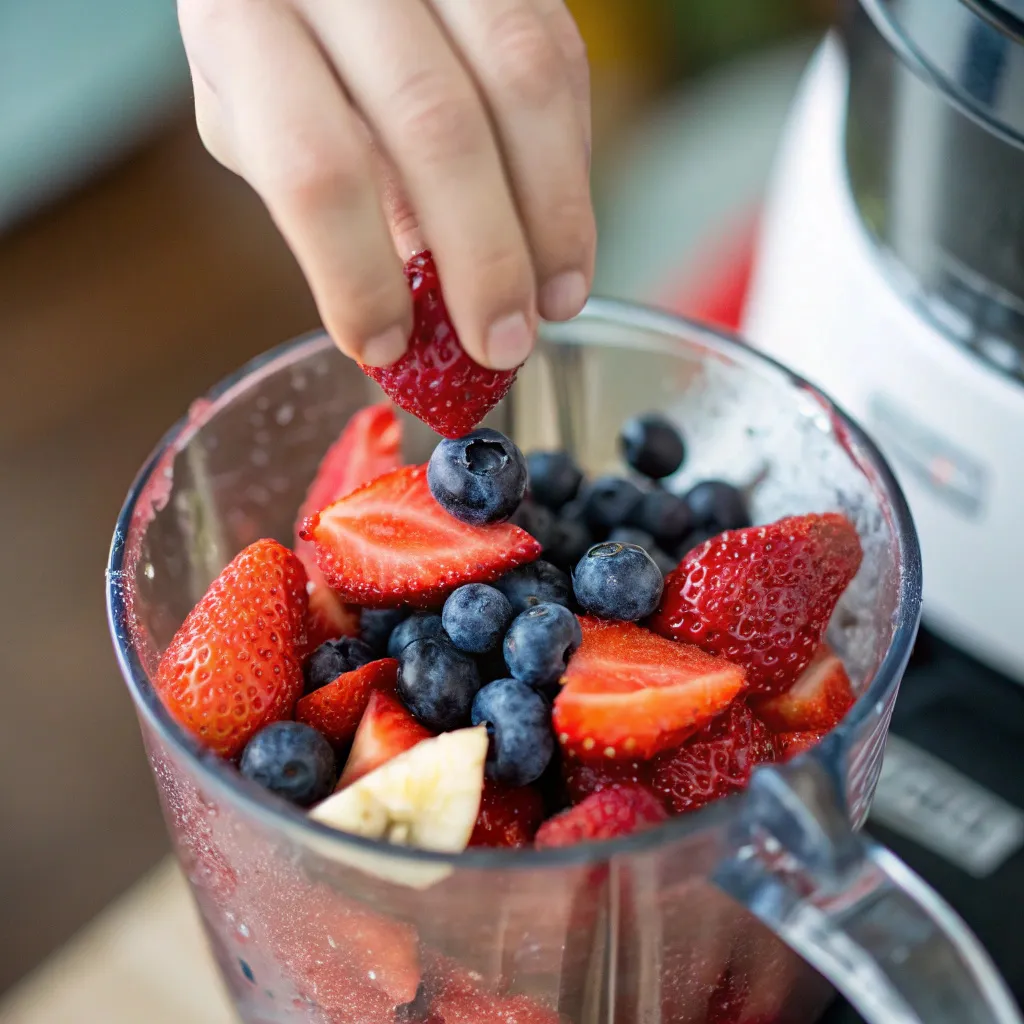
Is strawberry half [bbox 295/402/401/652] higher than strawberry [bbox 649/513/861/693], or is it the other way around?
strawberry half [bbox 295/402/401/652]

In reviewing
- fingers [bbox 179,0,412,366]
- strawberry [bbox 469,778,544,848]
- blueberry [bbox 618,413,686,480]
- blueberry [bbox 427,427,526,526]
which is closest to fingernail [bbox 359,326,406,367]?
fingers [bbox 179,0,412,366]

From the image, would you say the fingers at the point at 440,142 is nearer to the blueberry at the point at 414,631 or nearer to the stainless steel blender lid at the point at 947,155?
the blueberry at the point at 414,631

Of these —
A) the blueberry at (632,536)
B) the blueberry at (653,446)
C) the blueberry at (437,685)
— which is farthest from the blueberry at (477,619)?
the blueberry at (653,446)

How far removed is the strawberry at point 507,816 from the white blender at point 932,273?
41 cm

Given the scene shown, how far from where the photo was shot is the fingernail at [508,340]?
55 centimetres

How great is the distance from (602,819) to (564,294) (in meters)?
0.24

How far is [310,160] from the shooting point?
51cm

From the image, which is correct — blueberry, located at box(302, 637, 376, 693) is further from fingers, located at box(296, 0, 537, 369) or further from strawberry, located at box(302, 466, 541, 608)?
fingers, located at box(296, 0, 537, 369)

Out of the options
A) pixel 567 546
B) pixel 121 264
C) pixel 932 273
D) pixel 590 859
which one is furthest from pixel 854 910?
pixel 121 264

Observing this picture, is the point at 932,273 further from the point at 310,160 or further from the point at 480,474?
the point at 310,160

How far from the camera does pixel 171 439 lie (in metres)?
0.75

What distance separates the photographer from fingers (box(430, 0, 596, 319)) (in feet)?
1.78

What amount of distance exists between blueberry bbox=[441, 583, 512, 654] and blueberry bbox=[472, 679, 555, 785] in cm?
4

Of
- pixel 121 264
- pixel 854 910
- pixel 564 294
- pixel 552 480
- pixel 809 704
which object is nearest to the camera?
pixel 854 910
